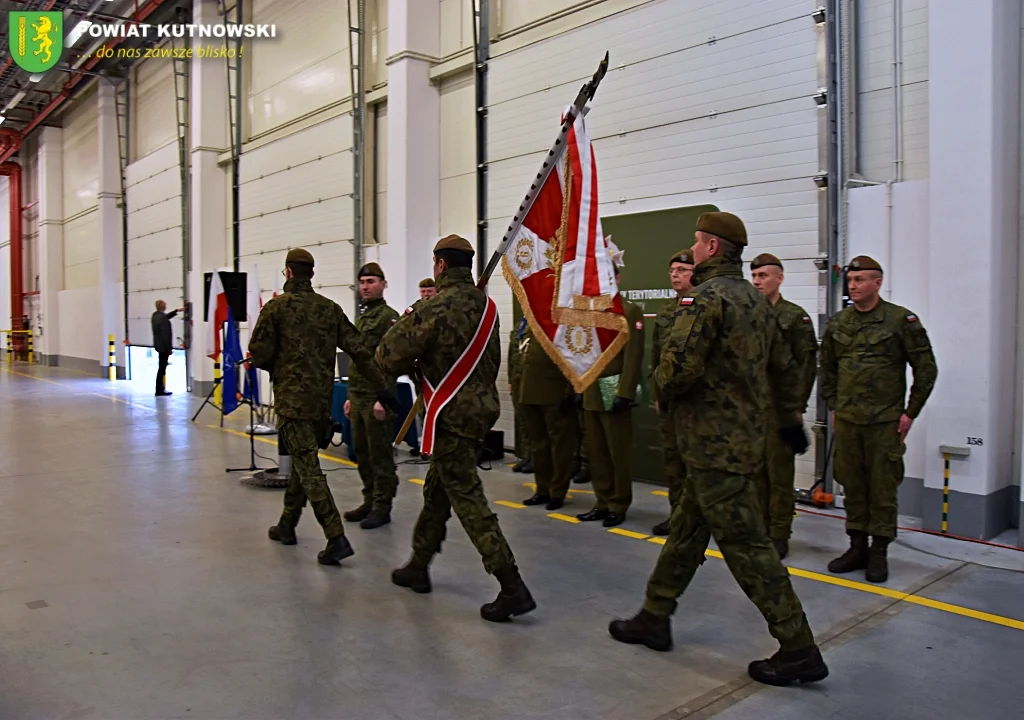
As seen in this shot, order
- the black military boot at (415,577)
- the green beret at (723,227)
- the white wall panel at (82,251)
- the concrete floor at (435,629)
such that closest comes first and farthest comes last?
the concrete floor at (435,629) < the green beret at (723,227) < the black military boot at (415,577) < the white wall panel at (82,251)

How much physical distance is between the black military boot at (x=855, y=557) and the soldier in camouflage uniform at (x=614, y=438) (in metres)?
1.64

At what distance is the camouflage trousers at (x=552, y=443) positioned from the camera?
6445 millimetres

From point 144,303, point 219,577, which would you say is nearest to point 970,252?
point 219,577

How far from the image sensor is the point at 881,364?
15.3 feet

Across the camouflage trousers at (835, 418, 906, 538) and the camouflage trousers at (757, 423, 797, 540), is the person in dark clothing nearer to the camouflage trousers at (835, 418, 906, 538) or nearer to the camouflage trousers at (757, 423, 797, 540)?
the camouflage trousers at (757, 423, 797, 540)

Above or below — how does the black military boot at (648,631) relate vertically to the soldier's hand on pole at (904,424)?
below

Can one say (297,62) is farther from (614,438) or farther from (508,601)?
(508,601)

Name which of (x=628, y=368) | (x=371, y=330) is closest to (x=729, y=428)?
(x=628, y=368)

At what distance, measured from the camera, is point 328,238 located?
12.1 metres

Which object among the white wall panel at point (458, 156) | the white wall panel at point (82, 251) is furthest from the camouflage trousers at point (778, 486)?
the white wall panel at point (82, 251)

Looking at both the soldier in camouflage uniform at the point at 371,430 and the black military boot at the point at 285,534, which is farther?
the soldier in camouflage uniform at the point at 371,430

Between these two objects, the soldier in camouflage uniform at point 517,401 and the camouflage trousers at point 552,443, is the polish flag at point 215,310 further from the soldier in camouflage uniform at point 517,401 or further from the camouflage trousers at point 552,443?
the camouflage trousers at point 552,443

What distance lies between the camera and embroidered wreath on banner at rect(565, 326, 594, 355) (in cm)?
410

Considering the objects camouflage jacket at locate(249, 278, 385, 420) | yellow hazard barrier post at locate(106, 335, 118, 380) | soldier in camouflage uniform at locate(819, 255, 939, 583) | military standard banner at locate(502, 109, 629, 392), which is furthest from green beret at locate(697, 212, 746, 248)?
yellow hazard barrier post at locate(106, 335, 118, 380)
